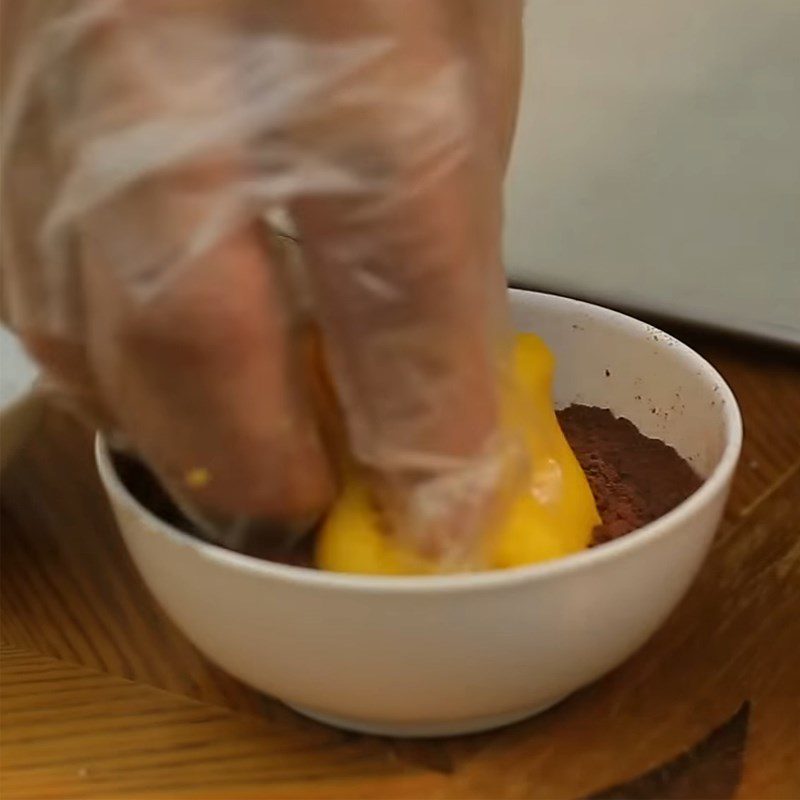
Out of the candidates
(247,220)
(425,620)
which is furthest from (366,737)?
(247,220)

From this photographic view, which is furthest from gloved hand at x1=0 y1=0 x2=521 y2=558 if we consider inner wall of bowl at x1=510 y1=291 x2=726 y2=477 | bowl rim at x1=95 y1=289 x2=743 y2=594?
inner wall of bowl at x1=510 y1=291 x2=726 y2=477

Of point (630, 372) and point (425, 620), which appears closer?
point (425, 620)

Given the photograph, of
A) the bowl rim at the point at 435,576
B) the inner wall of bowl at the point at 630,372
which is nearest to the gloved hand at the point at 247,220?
the bowl rim at the point at 435,576

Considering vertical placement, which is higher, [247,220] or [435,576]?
[247,220]

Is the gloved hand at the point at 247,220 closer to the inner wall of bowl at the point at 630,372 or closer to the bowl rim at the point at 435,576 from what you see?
the bowl rim at the point at 435,576

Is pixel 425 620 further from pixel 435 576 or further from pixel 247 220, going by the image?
pixel 247 220

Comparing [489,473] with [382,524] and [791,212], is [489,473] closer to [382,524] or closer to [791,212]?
[382,524]
